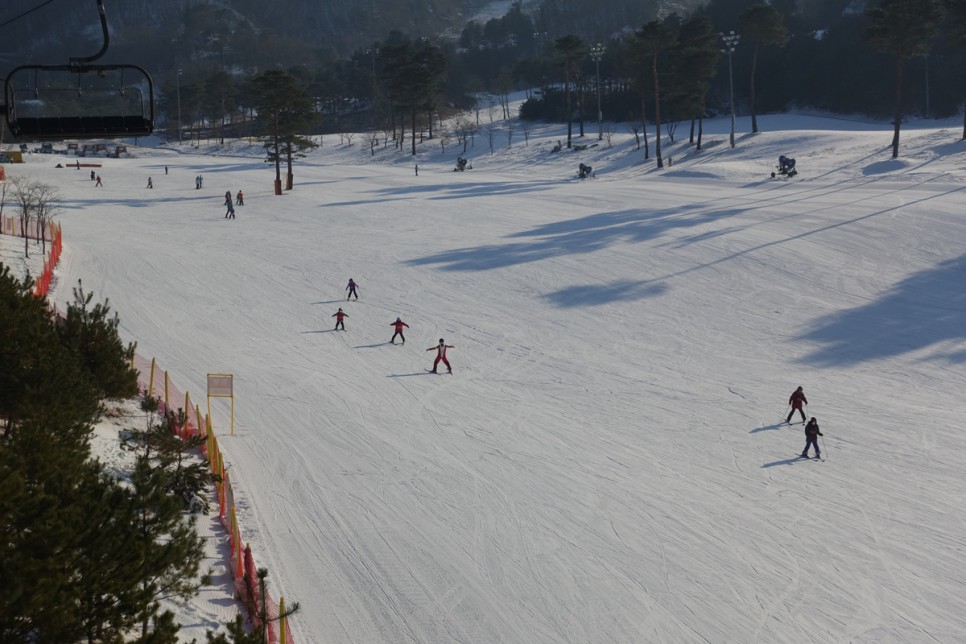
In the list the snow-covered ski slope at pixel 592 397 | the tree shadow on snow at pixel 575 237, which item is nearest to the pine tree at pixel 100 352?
the snow-covered ski slope at pixel 592 397

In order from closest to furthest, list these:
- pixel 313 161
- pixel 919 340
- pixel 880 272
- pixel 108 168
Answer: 1. pixel 919 340
2. pixel 880 272
3. pixel 108 168
4. pixel 313 161

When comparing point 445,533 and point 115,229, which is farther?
point 115,229

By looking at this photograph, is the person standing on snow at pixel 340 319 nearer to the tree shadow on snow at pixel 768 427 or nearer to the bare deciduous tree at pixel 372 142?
the tree shadow on snow at pixel 768 427

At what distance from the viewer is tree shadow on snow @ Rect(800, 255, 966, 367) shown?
26203mm

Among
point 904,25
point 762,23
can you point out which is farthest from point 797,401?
point 762,23

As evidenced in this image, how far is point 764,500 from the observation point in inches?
643

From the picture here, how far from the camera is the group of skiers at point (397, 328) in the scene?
2455cm

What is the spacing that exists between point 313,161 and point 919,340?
7678cm

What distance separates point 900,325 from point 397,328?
630 inches

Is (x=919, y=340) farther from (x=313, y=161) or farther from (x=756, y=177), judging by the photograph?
(x=313, y=161)

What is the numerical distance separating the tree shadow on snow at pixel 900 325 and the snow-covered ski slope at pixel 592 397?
4.6 inches

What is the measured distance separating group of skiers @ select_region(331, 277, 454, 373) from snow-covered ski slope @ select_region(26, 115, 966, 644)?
1.20ft

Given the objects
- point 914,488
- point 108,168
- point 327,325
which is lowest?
point 914,488

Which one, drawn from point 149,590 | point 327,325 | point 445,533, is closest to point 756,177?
point 327,325
